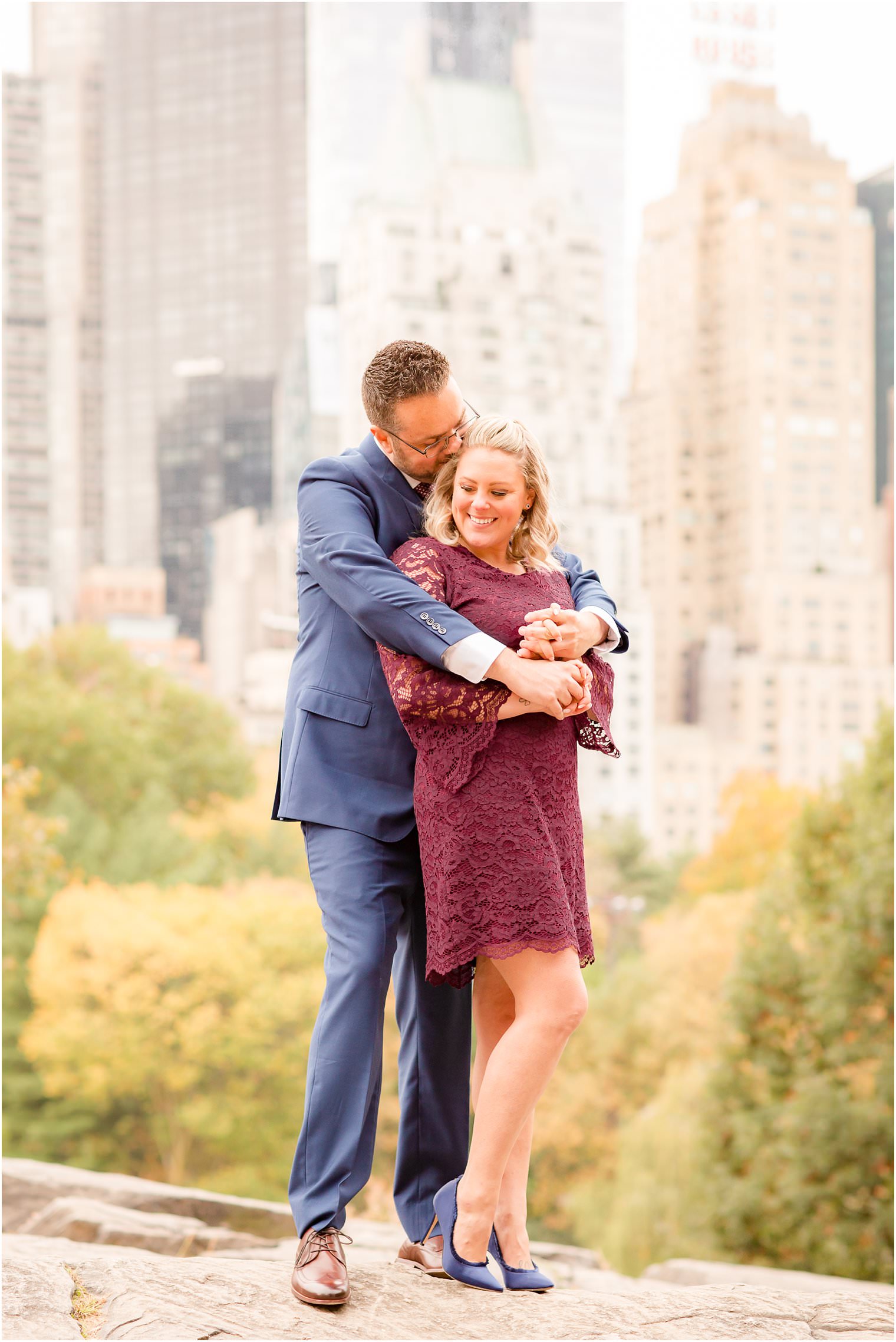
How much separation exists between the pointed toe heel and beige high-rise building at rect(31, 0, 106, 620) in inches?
1417

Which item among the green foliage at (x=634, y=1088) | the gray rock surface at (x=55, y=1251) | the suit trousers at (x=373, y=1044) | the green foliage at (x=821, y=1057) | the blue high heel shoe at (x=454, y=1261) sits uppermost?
the suit trousers at (x=373, y=1044)

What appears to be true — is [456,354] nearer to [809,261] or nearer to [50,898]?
[809,261]

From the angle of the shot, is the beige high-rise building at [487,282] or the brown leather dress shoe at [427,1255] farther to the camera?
the beige high-rise building at [487,282]

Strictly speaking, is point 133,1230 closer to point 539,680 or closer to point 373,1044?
point 373,1044

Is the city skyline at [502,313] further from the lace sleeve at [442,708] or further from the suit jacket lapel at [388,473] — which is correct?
the lace sleeve at [442,708]

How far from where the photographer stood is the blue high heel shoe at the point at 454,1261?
8.32ft

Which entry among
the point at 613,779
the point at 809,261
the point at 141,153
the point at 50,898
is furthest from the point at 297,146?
the point at 50,898

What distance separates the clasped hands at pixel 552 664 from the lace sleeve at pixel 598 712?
5 centimetres

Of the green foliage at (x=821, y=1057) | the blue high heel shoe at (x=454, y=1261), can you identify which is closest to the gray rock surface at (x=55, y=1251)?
the blue high heel shoe at (x=454, y=1261)

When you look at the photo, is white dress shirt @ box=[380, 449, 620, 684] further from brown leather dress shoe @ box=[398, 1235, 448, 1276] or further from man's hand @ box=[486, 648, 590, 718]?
brown leather dress shoe @ box=[398, 1235, 448, 1276]

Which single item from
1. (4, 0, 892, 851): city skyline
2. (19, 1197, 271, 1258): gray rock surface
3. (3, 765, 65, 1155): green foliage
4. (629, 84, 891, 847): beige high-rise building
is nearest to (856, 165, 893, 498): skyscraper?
(4, 0, 892, 851): city skyline

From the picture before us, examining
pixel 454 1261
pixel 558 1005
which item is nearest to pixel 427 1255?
pixel 454 1261

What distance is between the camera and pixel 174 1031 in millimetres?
23750

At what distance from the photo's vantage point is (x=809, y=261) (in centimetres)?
4438
